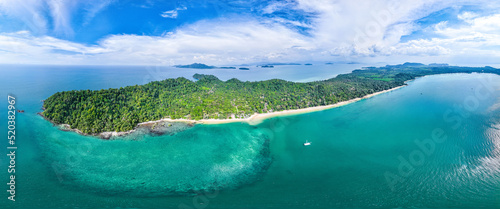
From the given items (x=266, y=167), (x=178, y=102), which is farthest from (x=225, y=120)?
(x=266, y=167)

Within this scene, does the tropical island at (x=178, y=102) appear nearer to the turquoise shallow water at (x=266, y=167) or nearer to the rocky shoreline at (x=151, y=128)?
the rocky shoreline at (x=151, y=128)

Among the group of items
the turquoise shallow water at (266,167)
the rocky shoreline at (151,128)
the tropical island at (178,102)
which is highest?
the tropical island at (178,102)

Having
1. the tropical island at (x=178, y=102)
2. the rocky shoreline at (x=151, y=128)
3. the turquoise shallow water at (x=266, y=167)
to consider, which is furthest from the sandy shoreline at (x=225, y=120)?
the turquoise shallow water at (x=266, y=167)

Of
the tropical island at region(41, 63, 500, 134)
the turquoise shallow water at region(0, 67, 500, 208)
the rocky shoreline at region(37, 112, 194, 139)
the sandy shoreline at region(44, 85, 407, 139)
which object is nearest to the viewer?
the turquoise shallow water at region(0, 67, 500, 208)

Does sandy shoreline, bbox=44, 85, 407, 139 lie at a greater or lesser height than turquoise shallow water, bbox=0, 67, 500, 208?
greater

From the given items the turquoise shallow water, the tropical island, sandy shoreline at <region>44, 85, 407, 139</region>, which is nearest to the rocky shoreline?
sandy shoreline at <region>44, 85, 407, 139</region>

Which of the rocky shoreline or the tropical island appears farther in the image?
the tropical island

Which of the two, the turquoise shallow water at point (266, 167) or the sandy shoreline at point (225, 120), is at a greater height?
the sandy shoreline at point (225, 120)

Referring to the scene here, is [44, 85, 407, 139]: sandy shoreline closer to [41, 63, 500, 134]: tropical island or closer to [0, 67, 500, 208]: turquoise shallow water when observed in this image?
[41, 63, 500, 134]: tropical island
